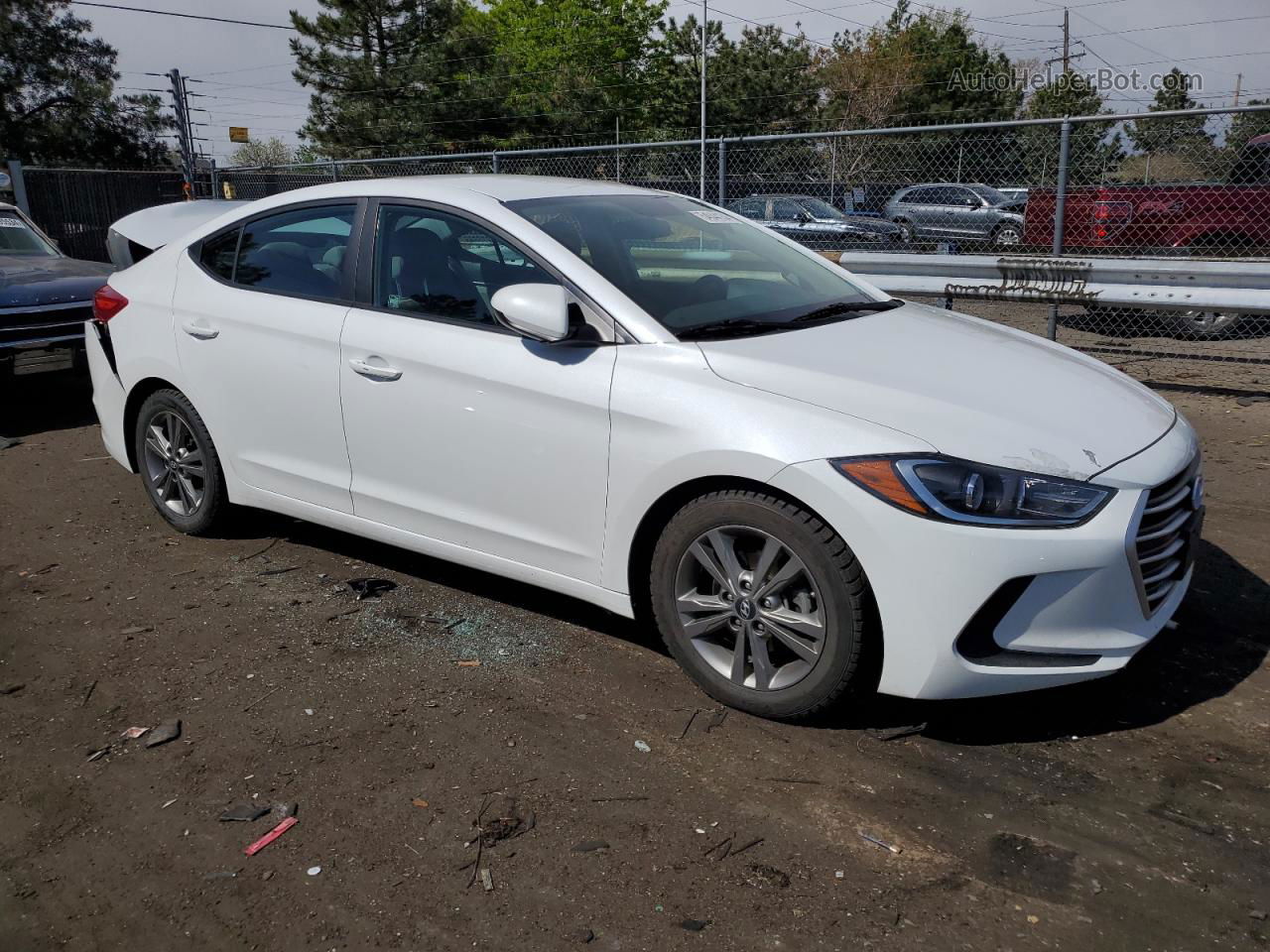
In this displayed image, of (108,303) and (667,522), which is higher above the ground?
(108,303)

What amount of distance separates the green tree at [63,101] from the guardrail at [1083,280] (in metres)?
43.7

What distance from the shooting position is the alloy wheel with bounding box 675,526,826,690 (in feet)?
10.2

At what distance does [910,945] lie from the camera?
2.32 m

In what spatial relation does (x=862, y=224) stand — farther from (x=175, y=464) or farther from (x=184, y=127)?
(x=184, y=127)

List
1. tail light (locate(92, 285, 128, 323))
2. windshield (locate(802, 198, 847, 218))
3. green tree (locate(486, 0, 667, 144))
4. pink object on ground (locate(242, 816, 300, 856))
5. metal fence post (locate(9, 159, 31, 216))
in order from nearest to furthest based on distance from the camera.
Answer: pink object on ground (locate(242, 816, 300, 856)) < tail light (locate(92, 285, 128, 323)) < windshield (locate(802, 198, 847, 218)) < metal fence post (locate(9, 159, 31, 216)) < green tree (locate(486, 0, 667, 144))

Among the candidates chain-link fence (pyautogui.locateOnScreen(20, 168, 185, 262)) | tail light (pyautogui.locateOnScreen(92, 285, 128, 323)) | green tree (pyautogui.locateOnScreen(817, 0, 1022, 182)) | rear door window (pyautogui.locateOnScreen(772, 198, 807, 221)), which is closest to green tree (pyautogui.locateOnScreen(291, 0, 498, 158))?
green tree (pyautogui.locateOnScreen(817, 0, 1022, 182))

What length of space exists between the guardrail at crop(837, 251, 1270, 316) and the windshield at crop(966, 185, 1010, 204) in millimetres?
3518

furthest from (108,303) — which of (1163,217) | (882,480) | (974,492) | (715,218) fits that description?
(1163,217)

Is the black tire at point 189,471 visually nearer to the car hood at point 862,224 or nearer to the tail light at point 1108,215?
the tail light at point 1108,215

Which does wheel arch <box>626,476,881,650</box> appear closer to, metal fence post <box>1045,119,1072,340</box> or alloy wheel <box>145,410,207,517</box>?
alloy wheel <box>145,410,207,517</box>

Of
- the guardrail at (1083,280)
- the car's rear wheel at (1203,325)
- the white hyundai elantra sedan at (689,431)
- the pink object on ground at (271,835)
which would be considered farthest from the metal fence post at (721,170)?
the pink object on ground at (271,835)

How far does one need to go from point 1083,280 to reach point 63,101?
46.2 meters

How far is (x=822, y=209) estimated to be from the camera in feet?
40.9

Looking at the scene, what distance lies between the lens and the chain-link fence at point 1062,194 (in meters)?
9.16
